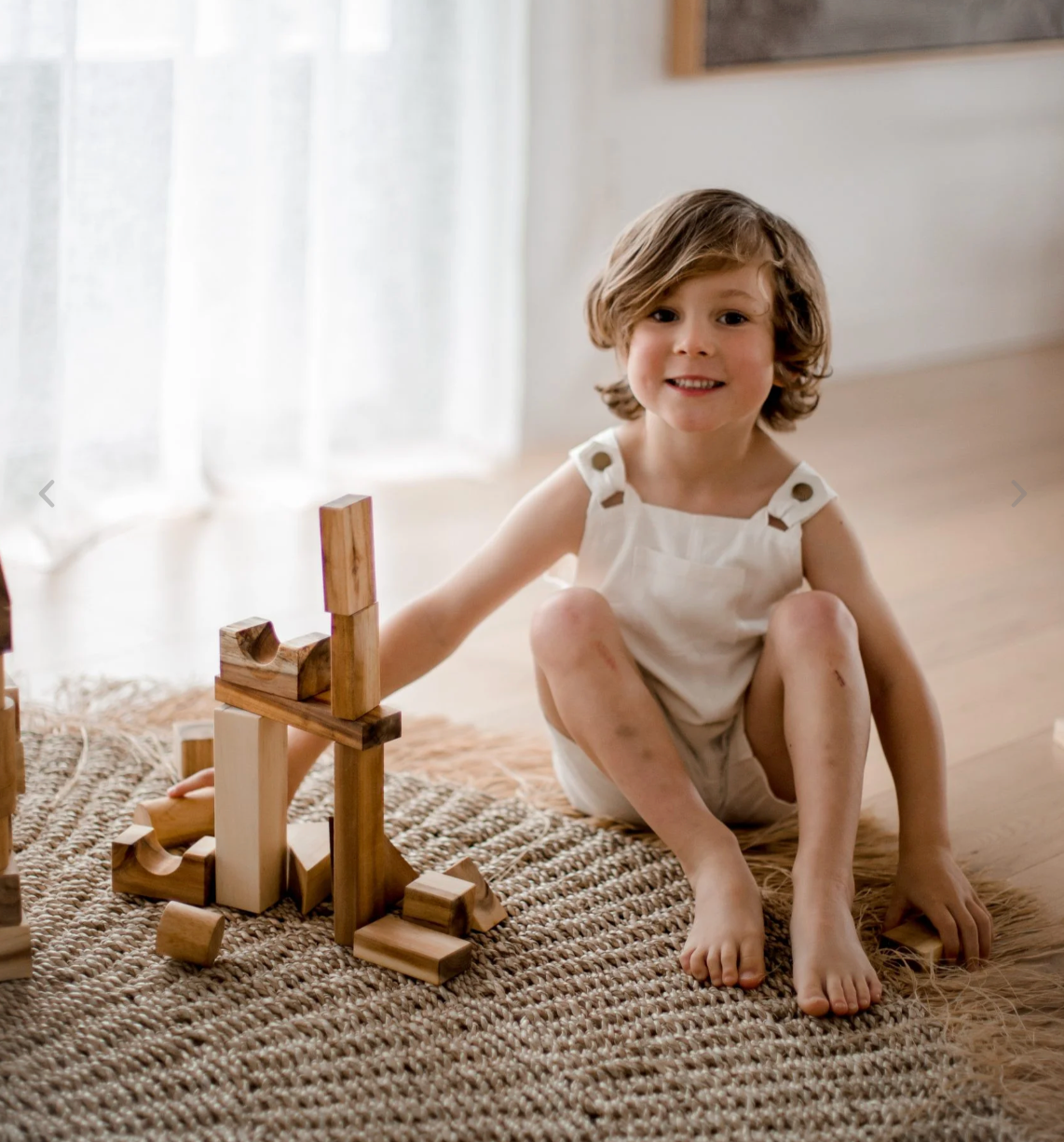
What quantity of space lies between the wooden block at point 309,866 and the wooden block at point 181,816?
0.07 m

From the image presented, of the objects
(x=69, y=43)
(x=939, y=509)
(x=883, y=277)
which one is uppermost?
(x=69, y=43)

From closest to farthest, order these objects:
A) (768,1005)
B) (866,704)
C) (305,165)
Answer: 1. (768,1005)
2. (866,704)
3. (305,165)

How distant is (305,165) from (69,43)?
1.30 feet

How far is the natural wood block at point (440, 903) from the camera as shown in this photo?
1.01 meters

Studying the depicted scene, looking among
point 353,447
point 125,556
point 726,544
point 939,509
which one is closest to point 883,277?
point 939,509

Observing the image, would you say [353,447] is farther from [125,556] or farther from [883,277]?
[883,277]

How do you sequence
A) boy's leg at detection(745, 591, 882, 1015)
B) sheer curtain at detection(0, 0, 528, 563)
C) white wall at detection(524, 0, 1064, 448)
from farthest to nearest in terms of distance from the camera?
white wall at detection(524, 0, 1064, 448) < sheer curtain at detection(0, 0, 528, 563) < boy's leg at detection(745, 591, 882, 1015)

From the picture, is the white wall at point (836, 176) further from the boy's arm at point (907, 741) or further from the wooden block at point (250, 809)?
the wooden block at point (250, 809)

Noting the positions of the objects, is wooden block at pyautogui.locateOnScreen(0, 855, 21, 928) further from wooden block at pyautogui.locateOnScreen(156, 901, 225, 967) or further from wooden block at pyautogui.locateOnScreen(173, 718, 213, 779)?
wooden block at pyautogui.locateOnScreen(173, 718, 213, 779)

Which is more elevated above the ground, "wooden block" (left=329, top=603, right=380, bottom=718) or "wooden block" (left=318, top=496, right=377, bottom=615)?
"wooden block" (left=318, top=496, right=377, bottom=615)

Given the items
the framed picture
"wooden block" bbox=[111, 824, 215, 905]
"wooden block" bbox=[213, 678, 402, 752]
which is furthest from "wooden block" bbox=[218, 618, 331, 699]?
the framed picture

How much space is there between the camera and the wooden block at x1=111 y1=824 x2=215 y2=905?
1.06 metres

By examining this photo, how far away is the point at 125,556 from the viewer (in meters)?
1.91

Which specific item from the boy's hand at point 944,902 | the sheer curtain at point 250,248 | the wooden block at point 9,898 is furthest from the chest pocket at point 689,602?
the sheer curtain at point 250,248
